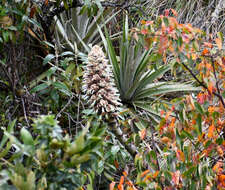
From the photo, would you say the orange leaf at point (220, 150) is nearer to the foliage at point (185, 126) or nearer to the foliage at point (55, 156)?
the foliage at point (185, 126)

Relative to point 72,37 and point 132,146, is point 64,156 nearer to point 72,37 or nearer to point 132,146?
point 132,146

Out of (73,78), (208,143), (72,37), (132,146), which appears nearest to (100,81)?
(132,146)

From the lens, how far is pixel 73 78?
2.14 meters

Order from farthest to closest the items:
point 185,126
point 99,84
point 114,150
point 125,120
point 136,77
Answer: point 136,77
point 125,120
point 99,84
point 114,150
point 185,126

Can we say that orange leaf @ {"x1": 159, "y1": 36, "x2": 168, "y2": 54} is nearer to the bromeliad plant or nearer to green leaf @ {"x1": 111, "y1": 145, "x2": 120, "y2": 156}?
green leaf @ {"x1": 111, "y1": 145, "x2": 120, "y2": 156}

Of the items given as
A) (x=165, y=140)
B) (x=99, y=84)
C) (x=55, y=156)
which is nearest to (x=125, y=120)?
(x=99, y=84)

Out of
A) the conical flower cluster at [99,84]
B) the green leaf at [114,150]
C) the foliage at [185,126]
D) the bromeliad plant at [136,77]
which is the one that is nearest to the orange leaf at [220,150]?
the foliage at [185,126]

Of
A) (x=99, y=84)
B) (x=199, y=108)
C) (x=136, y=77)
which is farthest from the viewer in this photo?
(x=136, y=77)

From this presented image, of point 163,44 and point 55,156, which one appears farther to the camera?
point 163,44

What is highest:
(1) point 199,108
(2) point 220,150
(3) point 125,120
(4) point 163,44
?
(4) point 163,44

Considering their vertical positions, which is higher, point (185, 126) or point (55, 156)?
point (55, 156)

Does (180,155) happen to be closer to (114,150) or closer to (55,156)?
(114,150)

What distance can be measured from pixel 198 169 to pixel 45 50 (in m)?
2.05

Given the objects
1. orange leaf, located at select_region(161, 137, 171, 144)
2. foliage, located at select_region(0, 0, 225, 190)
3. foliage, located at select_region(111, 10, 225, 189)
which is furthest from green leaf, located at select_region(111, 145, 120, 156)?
orange leaf, located at select_region(161, 137, 171, 144)
